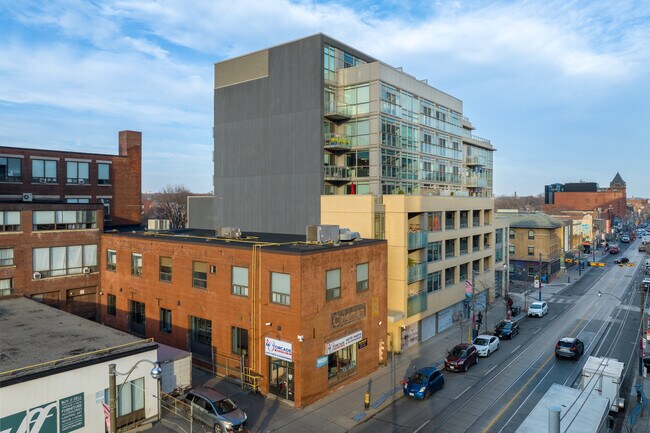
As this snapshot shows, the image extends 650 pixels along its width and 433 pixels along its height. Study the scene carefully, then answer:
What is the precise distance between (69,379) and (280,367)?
11.4 metres

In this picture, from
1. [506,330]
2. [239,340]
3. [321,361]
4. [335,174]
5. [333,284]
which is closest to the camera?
[321,361]

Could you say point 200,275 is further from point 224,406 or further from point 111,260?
point 111,260

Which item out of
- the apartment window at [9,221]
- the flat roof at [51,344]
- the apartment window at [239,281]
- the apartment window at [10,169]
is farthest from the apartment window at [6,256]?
the apartment window at [239,281]

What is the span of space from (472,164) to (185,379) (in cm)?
5055

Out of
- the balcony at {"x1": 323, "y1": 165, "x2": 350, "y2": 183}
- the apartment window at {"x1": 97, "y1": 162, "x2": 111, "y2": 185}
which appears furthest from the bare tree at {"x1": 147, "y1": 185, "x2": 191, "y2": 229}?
the balcony at {"x1": 323, "y1": 165, "x2": 350, "y2": 183}

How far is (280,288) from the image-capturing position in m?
26.2

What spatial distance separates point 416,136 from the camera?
47781 mm

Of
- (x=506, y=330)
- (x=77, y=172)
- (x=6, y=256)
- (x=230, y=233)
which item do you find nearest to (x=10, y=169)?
(x=77, y=172)

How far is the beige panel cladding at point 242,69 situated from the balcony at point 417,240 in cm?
2203

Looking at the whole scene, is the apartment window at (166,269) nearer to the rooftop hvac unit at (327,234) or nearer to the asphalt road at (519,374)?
the rooftop hvac unit at (327,234)

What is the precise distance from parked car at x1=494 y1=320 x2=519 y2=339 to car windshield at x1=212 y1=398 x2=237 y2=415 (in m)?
28.8

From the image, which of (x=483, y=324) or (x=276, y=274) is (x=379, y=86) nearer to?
(x=276, y=274)

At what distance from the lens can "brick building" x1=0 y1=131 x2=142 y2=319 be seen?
115ft

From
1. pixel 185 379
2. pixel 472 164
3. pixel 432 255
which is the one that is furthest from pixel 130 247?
pixel 472 164
